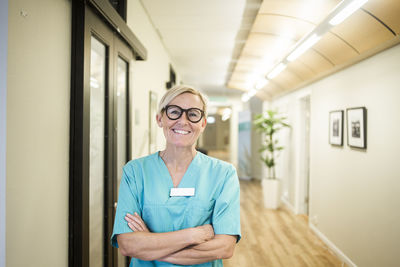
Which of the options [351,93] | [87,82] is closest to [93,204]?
[87,82]

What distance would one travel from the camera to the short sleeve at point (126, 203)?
131 centimetres

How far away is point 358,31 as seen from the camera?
280 centimetres

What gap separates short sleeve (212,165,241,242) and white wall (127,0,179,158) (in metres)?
1.98

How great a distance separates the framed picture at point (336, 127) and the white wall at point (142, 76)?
8.83ft

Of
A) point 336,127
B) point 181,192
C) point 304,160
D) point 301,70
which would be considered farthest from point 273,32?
point 181,192

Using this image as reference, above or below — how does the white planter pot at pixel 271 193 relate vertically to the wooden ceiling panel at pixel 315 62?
below

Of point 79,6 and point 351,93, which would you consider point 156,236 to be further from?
point 351,93

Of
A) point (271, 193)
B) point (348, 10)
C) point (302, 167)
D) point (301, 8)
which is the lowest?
point (271, 193)

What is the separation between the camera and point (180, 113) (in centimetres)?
140

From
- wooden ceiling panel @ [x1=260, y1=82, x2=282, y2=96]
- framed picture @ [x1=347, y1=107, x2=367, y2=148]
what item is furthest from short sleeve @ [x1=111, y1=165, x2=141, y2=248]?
wooden ceiling panel @ [x1=260, y1=82, x2=282, y2=96]

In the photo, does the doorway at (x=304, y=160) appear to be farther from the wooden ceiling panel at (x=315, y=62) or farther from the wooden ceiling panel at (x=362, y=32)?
the wooden ceiling panel at (x=362, y=32)

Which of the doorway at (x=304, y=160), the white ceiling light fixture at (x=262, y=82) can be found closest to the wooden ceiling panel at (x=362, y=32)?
the white ceiling light fixture at (x=262, y=82)

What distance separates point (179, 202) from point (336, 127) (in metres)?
3.33

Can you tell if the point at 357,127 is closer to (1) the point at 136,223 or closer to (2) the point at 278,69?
(2) the point at 278,69
